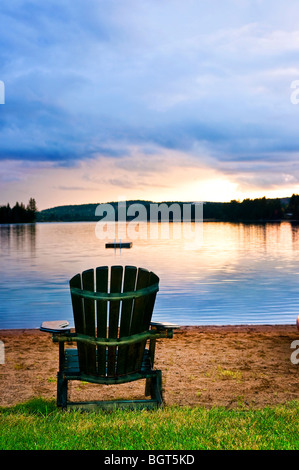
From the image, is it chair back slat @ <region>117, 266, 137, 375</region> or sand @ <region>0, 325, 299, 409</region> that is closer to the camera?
chair back slat @ <region>117, 266, 137, 375</region>

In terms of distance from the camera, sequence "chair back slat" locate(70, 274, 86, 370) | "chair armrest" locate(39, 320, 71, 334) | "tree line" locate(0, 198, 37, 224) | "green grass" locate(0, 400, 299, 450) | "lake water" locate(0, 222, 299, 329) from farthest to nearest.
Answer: "tree line" locate(0, 198, 37, 224) < "lake water" locate(0, 222, 299, 329) < "chair armrest" locate(39, 320, 71, 334) < "chair back slat" locate(70, 274, 86, 370) < "green grass" locate(0, 400, 299, 450)

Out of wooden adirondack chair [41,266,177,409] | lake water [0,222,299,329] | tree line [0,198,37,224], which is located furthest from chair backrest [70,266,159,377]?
tree line [0,198,37,224]

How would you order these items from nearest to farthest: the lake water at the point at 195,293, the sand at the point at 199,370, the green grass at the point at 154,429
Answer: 1. the green grass at the point at 154,429
2. the sand at the point at 199,370
3. the lake water at the point at 195,293

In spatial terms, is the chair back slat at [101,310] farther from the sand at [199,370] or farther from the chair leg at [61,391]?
the sand at [199,370]

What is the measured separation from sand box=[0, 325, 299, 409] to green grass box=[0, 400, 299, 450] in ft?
2.12

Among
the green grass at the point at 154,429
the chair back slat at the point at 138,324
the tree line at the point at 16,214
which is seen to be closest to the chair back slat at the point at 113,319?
the chair back slat at the point at 138,324

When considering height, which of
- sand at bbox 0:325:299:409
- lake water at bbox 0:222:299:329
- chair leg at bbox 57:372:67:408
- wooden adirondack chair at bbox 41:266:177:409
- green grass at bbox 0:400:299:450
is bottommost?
lake water at bbox 0:222:299:329

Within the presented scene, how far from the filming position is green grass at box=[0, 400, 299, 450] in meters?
3.45

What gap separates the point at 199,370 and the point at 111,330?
212cm

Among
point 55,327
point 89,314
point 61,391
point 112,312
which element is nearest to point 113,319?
point 112,312

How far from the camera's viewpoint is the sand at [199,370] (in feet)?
16.8

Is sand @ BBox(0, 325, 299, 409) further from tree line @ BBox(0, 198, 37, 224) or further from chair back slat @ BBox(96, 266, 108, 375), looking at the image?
tree line @ BBox(0, 198, 37, 224)

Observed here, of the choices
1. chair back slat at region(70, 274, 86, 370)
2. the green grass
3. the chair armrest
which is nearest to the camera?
the green grass
